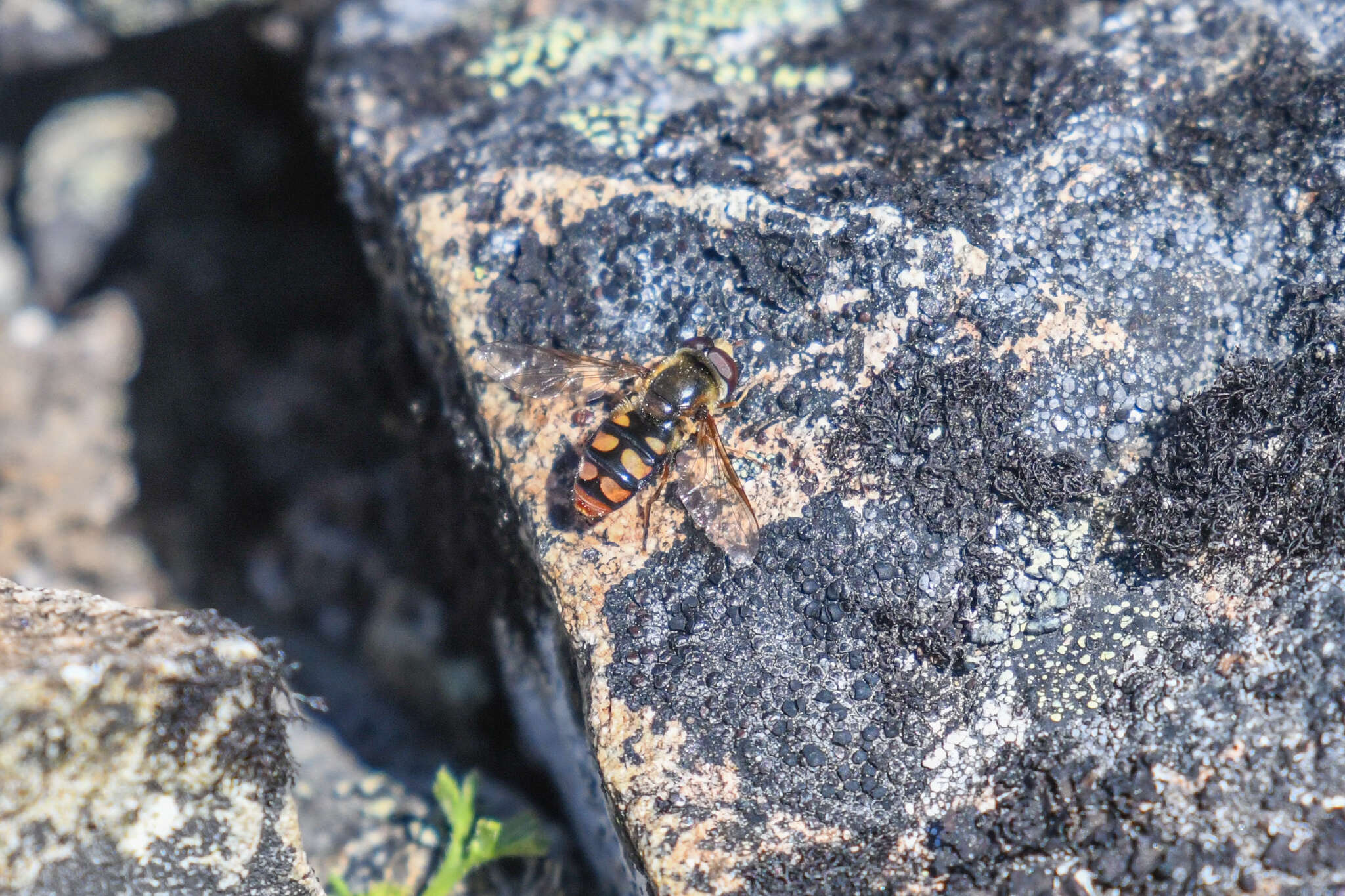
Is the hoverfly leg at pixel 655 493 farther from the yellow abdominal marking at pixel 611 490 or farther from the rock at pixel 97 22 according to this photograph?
the rock at pixel 97 22

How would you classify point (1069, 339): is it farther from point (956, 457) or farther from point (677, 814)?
point (677, 814)

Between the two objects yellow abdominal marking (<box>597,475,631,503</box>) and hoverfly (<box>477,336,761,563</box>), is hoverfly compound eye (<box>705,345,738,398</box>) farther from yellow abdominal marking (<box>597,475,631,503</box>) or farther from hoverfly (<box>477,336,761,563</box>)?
yellow abdominal marking (<box>597,475,631,503</box>)

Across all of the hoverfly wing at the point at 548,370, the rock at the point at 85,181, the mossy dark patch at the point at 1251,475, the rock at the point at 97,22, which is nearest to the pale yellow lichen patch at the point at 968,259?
the mossy dark patch at the point at 1251,475

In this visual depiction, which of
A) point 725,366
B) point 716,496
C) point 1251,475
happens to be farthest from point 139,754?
point 1251,475

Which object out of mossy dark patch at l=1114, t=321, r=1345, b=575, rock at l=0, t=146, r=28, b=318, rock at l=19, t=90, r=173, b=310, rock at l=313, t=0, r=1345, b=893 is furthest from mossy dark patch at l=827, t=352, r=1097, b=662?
rock at l=0, t=146, r=28, b=318

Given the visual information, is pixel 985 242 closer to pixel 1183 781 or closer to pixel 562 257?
pixel 562 257
